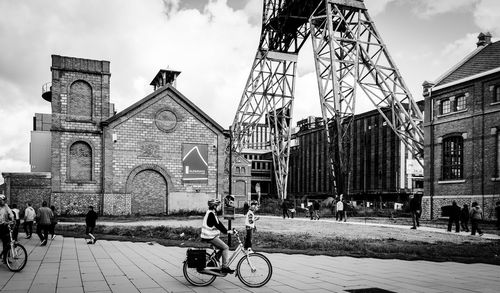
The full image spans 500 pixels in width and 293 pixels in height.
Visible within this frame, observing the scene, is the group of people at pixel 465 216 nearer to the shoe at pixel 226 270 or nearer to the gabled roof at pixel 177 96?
the shoe at pixel 226 270

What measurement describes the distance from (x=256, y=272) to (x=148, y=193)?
2729 cm

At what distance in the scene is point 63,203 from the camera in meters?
32.1

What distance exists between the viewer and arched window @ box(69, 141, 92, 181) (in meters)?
33.2

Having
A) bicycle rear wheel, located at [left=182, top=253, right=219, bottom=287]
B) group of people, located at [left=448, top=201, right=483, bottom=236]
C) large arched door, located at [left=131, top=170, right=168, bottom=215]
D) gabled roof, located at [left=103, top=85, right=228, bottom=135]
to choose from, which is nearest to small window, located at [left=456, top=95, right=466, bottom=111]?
group of people, located at [left=448, top=201, right=483, bottom=236]

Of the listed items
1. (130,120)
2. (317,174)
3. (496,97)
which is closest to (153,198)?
(130,120)

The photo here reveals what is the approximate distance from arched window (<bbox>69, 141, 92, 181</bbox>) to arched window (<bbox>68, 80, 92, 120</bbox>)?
2.19 metres

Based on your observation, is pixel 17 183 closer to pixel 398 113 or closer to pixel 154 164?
pixel 154 164

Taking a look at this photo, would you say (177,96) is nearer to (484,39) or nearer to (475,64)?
(475,64)

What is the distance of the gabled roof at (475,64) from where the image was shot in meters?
27.3

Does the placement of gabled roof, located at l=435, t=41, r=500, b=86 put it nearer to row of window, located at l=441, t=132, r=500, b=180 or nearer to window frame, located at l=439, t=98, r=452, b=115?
window frame, located at l=439, t=98, r=452, b=115

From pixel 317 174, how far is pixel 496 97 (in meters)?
54.2

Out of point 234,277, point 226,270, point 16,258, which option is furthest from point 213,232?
point 16,258

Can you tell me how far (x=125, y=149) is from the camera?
34.3 m

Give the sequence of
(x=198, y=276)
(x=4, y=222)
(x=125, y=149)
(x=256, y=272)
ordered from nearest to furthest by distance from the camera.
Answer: (x=256, y=272) < (x=198, y=276) < (x=4, y=222) < (x=125, y=149)
